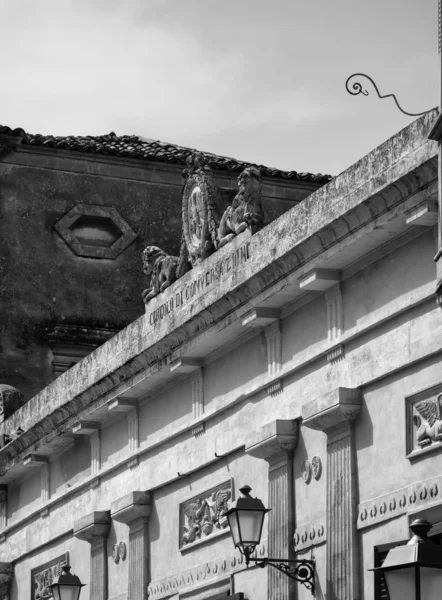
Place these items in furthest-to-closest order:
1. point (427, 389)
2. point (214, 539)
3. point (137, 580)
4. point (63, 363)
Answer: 1. point (63, 363)
2. point (137, 580)
3. point (214, 539)
4. point (427, 389)

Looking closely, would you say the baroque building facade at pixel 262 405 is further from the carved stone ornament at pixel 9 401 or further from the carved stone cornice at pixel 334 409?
the carved stone ornament at pixel 9 401

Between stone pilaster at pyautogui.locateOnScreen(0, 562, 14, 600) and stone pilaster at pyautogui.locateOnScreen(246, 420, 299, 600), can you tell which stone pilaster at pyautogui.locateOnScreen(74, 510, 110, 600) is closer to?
stone pilaster at pyautogui.locateOnScreen(0, 562, 14, 600)

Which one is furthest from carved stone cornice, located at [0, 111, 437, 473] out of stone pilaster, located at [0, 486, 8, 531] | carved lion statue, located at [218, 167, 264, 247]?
stone pilaster, located at [0, 486, 8, 531]

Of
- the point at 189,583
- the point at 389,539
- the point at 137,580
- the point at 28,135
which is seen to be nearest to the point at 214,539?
the point at 189,583

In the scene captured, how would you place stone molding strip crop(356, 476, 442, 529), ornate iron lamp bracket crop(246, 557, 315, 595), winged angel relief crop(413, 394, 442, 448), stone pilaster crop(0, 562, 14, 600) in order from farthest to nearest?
stone pilaster crop(0, 562, 14, 600), ornate iron lamp bracket crop(246, 557, 315, 595), winged angel relief crop(413, 394, 442, 448), stone molding strip crop(356, 476, 442, 529)

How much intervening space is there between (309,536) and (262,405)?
5.51ft

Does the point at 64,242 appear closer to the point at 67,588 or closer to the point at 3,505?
the point at 3,505

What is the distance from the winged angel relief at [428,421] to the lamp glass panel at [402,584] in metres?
4.19

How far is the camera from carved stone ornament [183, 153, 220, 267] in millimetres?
19438

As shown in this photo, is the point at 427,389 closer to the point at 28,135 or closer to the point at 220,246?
the point at 220,246

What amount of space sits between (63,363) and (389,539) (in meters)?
12.8

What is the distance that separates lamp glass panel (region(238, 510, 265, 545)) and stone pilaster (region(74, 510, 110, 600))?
5.62m

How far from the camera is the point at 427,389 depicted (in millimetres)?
14852

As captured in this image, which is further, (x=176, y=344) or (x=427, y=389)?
(x=176, y=344)
